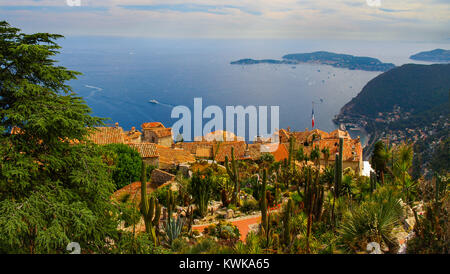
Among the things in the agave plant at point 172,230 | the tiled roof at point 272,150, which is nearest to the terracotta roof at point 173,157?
the tiled roof at point 272,150

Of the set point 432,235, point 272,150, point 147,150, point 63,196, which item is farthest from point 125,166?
point 432,235

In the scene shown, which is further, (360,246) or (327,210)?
(327,210)

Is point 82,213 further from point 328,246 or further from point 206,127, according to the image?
point 206,127

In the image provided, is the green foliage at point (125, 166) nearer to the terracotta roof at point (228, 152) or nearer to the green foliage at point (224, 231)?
the terracotta roof at point (228, 152)

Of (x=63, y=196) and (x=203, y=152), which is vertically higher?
(x=63, y=196)

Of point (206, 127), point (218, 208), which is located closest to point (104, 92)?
point (206, 127)

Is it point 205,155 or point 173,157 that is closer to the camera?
point 173,157

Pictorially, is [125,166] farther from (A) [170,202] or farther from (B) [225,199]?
(A) [170,202]

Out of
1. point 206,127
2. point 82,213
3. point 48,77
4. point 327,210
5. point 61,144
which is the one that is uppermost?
point 48,77
